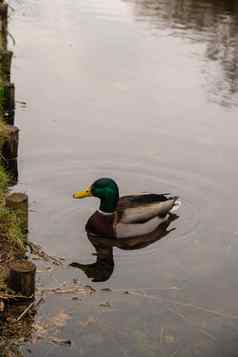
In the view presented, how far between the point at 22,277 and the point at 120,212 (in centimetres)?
309

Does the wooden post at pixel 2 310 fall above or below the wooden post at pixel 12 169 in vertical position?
above

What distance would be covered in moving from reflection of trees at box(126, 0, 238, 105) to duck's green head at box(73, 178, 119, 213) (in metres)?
6.77

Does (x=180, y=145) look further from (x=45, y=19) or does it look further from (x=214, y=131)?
(x=45, y=19)

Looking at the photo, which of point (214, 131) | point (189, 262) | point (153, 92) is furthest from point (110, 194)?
point (153, 92)

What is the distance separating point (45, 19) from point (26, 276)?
1654 centimetres

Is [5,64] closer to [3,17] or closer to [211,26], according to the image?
[3,17]

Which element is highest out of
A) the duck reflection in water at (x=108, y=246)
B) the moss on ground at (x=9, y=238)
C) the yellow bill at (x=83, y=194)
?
the moss on ground at (x=9, y=238)

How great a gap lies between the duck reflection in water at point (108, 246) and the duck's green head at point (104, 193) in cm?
46

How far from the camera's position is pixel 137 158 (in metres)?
11.8

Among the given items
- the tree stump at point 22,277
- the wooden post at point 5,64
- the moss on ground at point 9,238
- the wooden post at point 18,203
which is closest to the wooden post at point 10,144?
the moss on ground at point 9,238

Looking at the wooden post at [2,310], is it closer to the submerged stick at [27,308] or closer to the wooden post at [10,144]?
the submerged stick at [27,308]

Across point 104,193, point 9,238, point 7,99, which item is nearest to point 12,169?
point 104,193

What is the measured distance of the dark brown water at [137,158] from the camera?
292 inches

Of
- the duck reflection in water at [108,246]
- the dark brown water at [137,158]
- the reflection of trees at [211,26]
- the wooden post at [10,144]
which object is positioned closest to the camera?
the dark brown water at [137,158]
